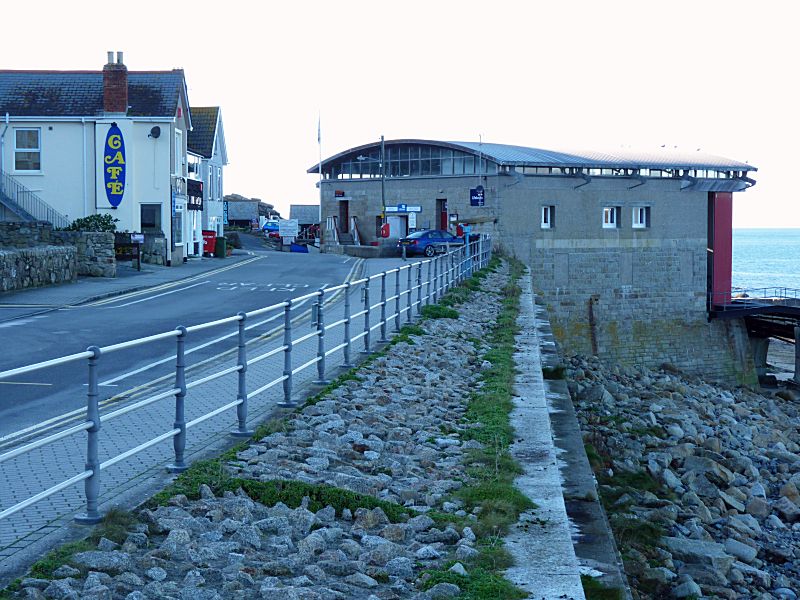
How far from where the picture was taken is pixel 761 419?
29.7m

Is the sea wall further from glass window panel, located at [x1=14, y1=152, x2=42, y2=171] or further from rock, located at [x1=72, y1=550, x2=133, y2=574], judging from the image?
rock, located at [x1=72, y1=550, x2=133, y2=574]

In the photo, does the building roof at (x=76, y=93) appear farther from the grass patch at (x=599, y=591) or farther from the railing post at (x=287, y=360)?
the grass patch at (x=599, y=591)

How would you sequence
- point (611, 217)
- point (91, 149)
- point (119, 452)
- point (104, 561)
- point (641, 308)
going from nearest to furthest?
point (104, 561), point (119, 452), point (91, 149), point (641, 308), point (611, 217)

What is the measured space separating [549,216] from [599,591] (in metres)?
48.0

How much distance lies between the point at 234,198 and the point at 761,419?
101886 mm

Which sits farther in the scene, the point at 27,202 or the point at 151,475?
the point at 27,202

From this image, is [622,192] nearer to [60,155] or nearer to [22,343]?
[60,155]

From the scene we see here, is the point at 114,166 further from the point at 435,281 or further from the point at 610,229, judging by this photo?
the point at 610,229

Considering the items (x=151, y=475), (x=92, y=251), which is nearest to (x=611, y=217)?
(x=92, y=251)

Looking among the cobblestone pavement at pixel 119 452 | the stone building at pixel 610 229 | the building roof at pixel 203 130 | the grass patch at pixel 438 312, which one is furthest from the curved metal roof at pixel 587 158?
the cobblestone pavement at pixel 119 452

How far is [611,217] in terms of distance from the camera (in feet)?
181

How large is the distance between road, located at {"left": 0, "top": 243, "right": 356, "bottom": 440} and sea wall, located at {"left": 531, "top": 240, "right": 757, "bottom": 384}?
1629 cm

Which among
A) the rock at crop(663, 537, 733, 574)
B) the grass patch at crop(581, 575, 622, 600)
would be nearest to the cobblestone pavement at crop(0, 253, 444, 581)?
the grass patch at crop(581, 575, 622, 600)

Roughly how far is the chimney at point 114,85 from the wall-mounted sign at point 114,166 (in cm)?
86
